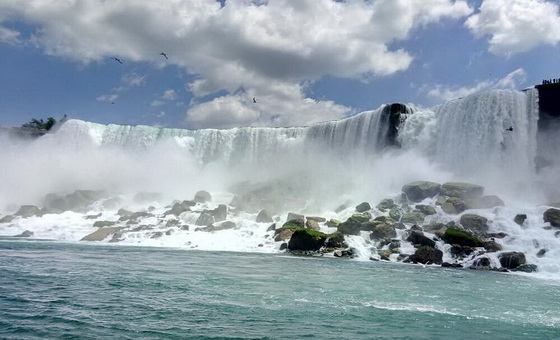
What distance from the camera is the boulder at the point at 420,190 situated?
2848 centimetres

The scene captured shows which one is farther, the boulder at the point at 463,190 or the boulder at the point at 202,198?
the boulder at the point at 202,198

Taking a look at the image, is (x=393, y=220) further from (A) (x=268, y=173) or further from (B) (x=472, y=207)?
(A) (x=268, y=173)

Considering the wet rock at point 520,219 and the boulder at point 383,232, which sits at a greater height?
the wet rock at point 520,219

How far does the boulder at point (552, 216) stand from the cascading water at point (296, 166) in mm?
528

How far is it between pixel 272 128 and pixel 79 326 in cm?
3767

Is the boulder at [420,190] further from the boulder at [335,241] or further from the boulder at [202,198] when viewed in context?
the boulder at [202,198]

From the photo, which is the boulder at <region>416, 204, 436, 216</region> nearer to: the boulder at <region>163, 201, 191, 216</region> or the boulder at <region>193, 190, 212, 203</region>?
the boulder at <region>163, 201, 191, 216</region>

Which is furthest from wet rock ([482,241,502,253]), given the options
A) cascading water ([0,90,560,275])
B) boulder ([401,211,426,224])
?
boulder ([401,211,426,224])

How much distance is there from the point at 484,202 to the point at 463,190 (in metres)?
1.84

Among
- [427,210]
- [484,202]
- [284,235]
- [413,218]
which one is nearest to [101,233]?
[284,235]

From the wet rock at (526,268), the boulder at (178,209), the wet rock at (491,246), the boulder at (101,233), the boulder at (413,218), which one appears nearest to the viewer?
the wet rock at (526,268)

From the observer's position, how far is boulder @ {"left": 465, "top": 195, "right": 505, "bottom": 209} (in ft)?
83.2

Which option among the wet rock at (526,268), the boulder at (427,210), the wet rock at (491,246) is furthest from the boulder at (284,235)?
the wet rock at (526,268)

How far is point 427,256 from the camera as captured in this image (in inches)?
800
